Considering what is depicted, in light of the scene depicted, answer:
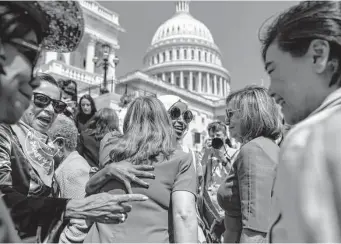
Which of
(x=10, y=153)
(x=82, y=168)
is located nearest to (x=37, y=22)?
(x=10, y=153)

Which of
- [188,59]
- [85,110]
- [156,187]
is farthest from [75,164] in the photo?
[188,59]

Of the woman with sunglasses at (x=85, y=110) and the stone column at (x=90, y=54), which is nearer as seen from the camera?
the woman with sunglasses at (x=85, y=110)

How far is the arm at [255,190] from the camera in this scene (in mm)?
2146

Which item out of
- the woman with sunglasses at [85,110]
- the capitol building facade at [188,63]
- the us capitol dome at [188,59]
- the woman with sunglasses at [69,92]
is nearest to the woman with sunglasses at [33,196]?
the woman with sunglasses at [85,110]

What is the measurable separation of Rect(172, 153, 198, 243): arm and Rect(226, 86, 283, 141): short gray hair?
53cm

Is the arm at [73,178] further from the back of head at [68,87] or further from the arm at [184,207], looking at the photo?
the back of head at [68,87]

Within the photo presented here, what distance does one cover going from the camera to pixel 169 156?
2238mm

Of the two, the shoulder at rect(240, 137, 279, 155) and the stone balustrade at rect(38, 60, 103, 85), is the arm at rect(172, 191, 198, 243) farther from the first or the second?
the stone balustrade at rect(38, 60, 103, 85)

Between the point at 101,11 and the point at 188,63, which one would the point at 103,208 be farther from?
the point at 188,63

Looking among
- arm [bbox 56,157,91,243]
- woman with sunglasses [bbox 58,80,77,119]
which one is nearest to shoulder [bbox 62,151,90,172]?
arm [bbox 56,157,91,243]

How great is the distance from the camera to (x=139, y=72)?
3981 cm

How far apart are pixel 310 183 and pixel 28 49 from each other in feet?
2.61

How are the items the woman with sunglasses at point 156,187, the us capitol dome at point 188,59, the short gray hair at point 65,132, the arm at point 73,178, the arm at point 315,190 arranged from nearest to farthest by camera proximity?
the arm at point 315,190 < the woman with sunglasses at point 156,187 < the arm at point 73,178 < the short gray hair at point 65,132 < the us capitol dome at point 188,59

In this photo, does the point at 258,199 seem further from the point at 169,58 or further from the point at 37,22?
the point at 169,58
